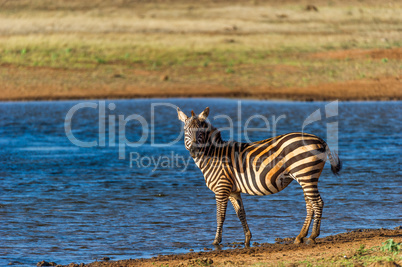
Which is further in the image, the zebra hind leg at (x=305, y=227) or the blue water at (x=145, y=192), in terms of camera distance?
the blue water at (x=145, y=192)

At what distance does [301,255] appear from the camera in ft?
24.7

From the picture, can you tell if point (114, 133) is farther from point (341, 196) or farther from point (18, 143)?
point (341, 196)

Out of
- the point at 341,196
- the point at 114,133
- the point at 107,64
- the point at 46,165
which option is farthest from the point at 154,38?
the point at 341,196

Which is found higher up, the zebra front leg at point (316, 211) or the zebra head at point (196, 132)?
the zebra head at point (196, 132)

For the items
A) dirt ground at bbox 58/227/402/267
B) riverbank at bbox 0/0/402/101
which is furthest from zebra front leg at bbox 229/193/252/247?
riverbank at bbox 0/0/402/101

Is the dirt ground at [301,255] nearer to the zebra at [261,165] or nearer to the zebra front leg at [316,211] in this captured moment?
the zebra front leg at [316,211]

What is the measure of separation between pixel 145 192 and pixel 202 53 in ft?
77.7

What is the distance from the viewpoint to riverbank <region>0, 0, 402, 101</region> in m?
30.0

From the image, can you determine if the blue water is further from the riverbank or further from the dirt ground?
the riverbank

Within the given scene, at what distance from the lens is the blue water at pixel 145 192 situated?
29.7ft

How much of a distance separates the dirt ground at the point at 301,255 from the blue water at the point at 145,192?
1.95ft

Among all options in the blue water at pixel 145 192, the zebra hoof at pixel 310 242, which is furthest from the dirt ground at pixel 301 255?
the blue water at pixel 145 192

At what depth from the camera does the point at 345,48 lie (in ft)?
121

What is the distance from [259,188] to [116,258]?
84.8 inches
